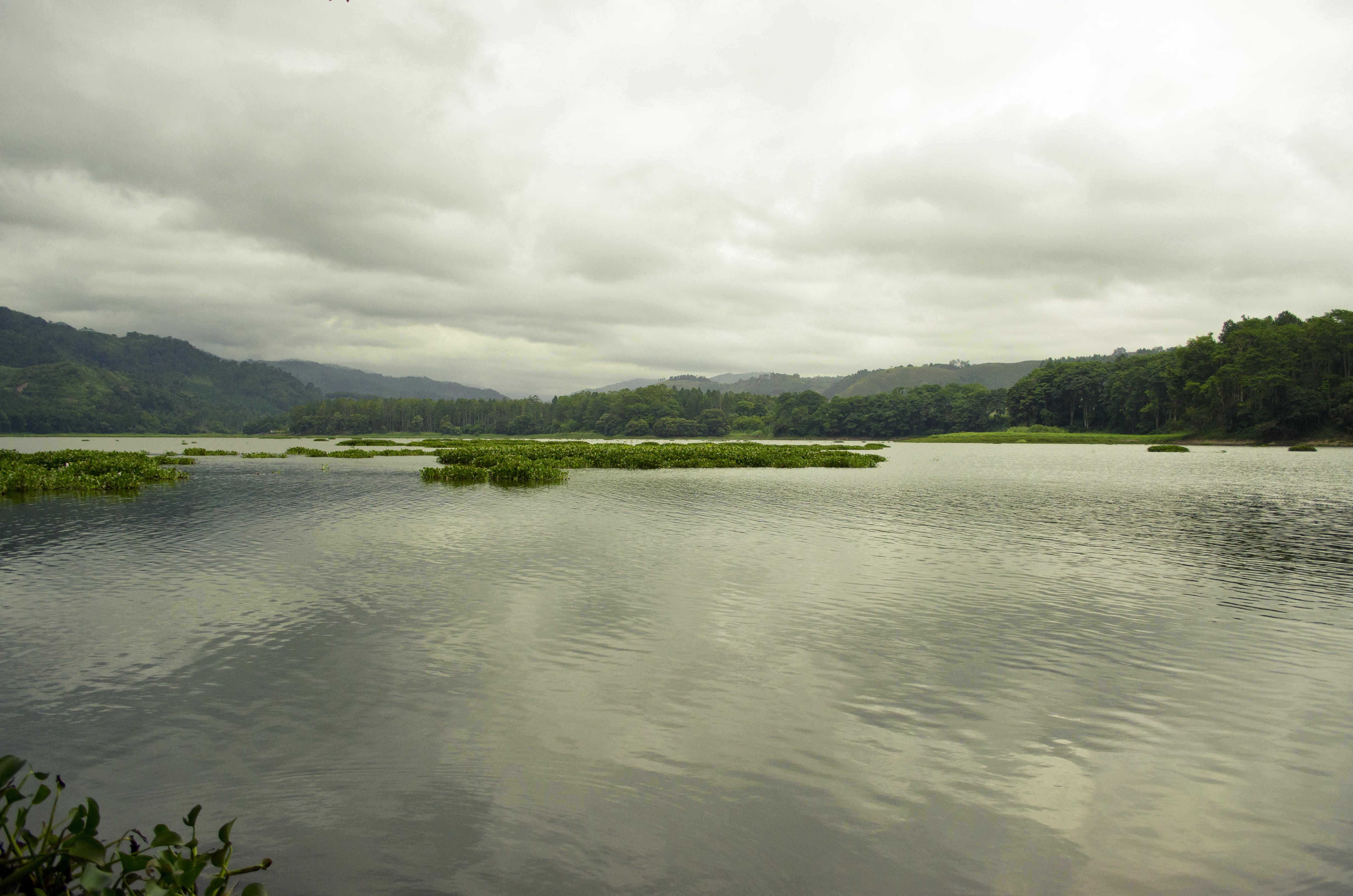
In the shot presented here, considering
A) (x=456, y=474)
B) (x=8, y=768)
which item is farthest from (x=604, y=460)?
(x=8, y=768)

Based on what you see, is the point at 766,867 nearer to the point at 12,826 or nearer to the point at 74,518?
the point at 12,826

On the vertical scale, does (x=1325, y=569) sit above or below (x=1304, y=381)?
below

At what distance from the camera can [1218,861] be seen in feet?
23.4

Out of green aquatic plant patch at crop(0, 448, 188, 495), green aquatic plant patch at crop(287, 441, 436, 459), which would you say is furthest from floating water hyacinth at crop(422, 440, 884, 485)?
green aquatic plant patch at crop(0, 448, 188, 495)

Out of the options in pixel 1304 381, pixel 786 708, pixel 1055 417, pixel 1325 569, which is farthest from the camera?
pixel 1055 417

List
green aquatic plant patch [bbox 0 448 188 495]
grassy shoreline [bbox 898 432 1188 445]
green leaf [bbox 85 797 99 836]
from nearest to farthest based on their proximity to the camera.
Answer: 1. green leaf [bbox 85 797 99 836]
2. green aquatic plant patch [bbox 0 448 188 495]
3. grassy shoreline [bbox 898 432 1188 445]

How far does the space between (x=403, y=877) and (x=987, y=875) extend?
228 inches

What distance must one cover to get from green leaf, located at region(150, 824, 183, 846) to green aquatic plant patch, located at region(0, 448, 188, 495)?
48.4 metres

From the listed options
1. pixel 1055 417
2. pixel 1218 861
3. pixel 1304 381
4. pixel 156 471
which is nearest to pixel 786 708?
pixel 1218 861

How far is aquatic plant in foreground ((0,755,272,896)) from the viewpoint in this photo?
5.07 metres

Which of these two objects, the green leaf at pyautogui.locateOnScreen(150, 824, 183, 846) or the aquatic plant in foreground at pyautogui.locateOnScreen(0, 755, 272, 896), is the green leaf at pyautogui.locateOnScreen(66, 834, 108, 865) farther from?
the green leaf at pyautogui.locateOnScreen(150, 824, 183, 846)

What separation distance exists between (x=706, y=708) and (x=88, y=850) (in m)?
7.71

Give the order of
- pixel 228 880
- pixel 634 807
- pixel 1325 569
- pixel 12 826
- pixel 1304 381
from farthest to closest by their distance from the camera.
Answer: pixel 1304 381, pixel 1325 569, pixel 634 807, pixel 12 826, pixel 228 880

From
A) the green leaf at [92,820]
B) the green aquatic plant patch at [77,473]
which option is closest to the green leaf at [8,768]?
the green leaf at [92,820]
